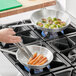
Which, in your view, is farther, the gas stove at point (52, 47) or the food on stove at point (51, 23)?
the food on stove at point (51, 23)

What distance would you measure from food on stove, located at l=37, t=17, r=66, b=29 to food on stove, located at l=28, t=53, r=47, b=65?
321mm

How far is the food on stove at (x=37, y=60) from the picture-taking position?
4.24 ft

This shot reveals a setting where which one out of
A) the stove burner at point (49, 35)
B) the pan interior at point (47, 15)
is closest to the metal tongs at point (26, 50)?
the stove burner at point (49, 35)

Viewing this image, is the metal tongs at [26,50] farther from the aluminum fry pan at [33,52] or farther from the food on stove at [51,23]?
the food on stove at [51,23]

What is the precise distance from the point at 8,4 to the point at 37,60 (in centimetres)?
85

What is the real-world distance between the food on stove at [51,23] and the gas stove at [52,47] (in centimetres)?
4

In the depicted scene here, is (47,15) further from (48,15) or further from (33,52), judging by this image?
(33,52)

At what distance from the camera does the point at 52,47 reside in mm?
1450

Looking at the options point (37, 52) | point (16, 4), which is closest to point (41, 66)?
point (37, 52)

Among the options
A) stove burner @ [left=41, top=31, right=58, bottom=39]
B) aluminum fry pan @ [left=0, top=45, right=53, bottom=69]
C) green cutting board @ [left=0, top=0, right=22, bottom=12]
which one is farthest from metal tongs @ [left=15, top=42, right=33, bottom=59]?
green cutting board @ [left=0, top=0, right=22, bottom=12]

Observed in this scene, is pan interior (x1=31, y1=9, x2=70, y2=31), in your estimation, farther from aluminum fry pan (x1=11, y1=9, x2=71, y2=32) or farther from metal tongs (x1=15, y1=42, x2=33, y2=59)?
metal tongs (x1=15, y1=42, x2=33, y2=59)

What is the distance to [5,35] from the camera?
131cm

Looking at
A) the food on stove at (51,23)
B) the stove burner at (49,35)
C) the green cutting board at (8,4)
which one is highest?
the food on stove at (51,23)

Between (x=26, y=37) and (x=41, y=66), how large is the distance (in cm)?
A: 35
